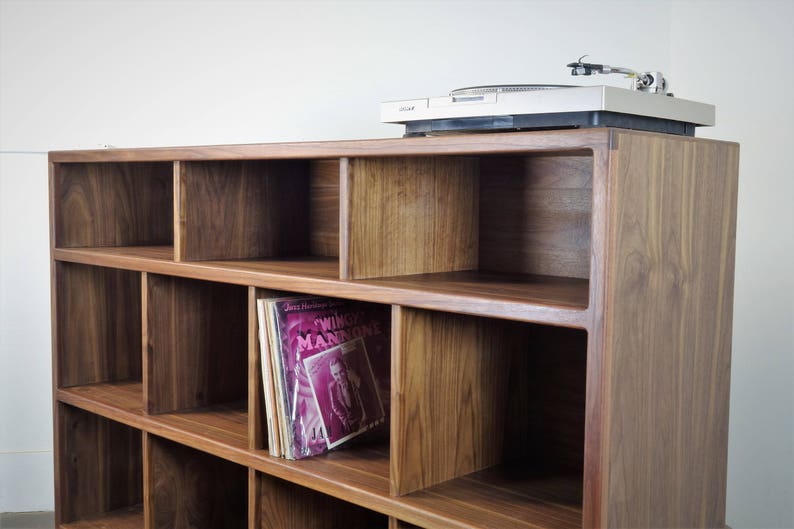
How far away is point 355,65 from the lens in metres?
2.88

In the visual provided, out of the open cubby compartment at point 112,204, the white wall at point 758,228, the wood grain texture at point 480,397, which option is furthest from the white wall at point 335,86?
the wood grain texture at point 480,397

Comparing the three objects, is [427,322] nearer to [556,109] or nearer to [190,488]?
[556,109]

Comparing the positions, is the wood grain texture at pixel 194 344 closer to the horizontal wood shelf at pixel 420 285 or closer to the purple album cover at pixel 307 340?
the horizontal wood shelf at pixel 420 285

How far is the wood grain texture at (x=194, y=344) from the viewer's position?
197 centimetres

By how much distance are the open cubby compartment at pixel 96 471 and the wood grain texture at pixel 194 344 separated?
17.6 inches

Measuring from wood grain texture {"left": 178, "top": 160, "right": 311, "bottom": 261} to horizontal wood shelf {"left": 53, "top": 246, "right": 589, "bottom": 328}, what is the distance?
0.22ft

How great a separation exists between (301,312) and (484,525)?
580 mm

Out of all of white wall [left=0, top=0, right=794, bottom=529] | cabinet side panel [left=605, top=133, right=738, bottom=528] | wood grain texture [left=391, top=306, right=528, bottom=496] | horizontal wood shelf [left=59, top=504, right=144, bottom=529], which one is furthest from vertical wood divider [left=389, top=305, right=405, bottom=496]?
white wall [left=0, top=0, right=794, bottom=529]

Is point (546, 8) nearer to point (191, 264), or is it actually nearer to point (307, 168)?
point (307, 168)

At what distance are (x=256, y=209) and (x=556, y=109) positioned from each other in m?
0.98

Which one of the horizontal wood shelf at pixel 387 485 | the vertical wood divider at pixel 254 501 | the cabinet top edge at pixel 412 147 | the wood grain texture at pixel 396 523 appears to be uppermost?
the cabinet top edge at pixel 412 147

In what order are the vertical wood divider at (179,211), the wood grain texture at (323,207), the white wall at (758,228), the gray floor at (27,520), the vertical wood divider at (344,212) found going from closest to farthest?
the vertical wood divider at (344,212) → the vertical wood divider at (179,211) → the wood grain texture at (323,207) → the white wall at (758,228) → the gray floor at (27,520)

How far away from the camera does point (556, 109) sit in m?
1.19

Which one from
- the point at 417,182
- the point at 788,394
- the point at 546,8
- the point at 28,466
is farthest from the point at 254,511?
the point at 28,466
